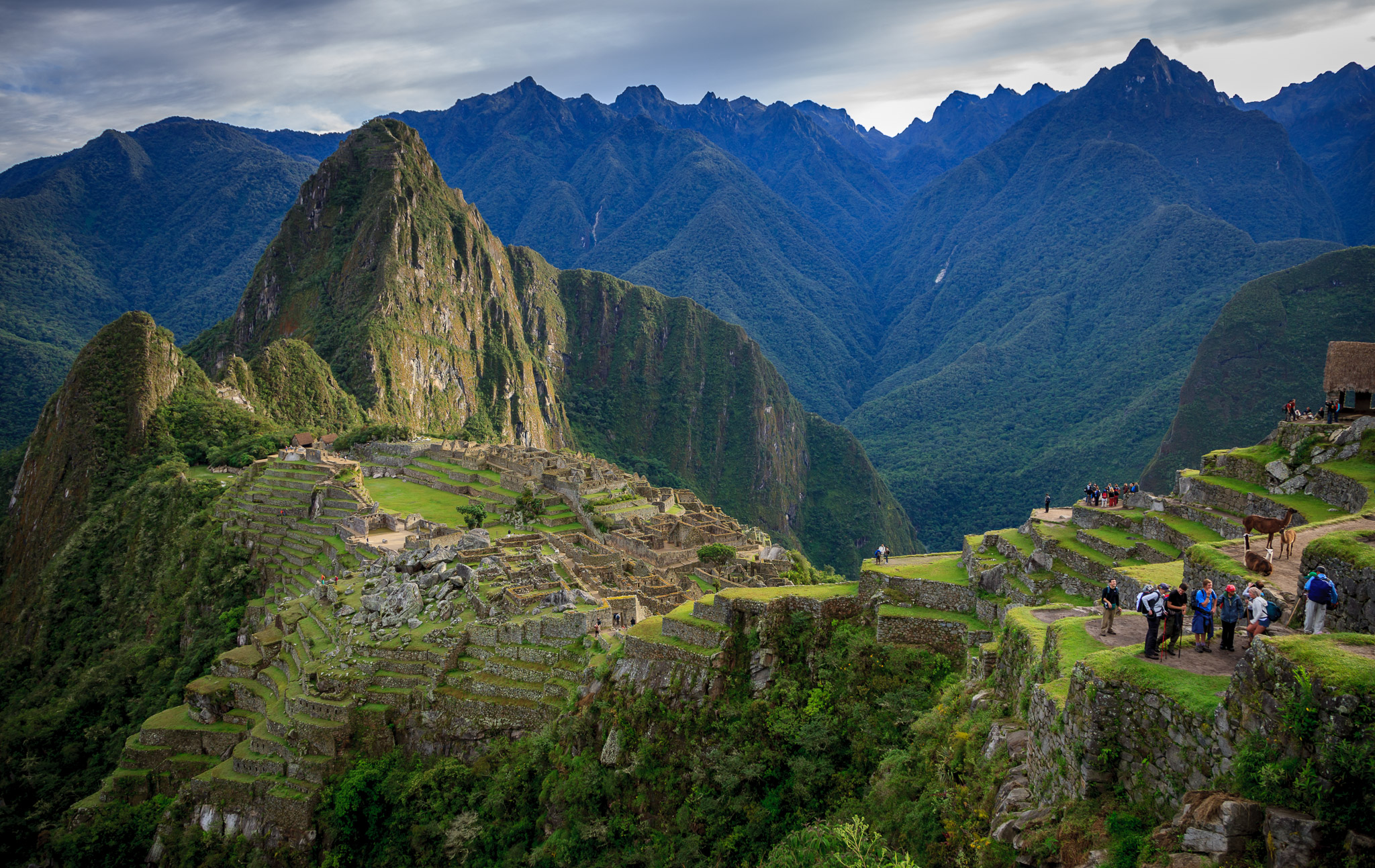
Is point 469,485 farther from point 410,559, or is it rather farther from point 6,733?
point 410,559

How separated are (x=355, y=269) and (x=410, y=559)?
149 m

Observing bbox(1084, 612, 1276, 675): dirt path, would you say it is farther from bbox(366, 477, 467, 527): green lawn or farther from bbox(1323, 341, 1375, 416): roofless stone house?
bbox(366, 477, 467, 527): green lawn

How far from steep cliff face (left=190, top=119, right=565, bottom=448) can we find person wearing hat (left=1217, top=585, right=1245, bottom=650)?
137 metres

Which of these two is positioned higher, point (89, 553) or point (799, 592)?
point (799, 592)

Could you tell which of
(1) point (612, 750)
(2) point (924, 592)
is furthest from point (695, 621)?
(2) point (924, 592)

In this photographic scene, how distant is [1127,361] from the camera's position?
19125cm

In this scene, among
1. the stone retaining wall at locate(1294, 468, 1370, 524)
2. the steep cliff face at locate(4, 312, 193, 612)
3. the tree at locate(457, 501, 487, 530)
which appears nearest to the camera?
the stone retaining wall at locate(1294, 468, 1370, 524)

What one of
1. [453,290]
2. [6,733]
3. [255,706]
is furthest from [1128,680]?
[453,290]

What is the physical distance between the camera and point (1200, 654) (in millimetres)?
10695

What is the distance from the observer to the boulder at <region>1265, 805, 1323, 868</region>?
24.8 ft

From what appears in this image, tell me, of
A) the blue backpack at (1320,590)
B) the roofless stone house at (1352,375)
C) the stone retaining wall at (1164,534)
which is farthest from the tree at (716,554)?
the blue backpack at (1320,590)

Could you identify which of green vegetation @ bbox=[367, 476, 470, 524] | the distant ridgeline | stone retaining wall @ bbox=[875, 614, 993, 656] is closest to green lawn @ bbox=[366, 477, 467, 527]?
green vegetation @ bbox=[367, 476, 470, 524]

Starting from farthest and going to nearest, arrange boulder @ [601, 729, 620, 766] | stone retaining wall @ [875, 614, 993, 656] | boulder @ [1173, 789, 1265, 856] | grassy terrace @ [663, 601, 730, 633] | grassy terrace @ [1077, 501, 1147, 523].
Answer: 1. grassy terrace @ [663, 601, 730, 633]
2. grassy terrace @ [1077, 501, 1147, 523]
3. boulder @ [601, 729, 620, 766]
4. stone retaining wall @ [875, 614, 993, 656]
5. boulder @ [1173, 789, 1265, 856]

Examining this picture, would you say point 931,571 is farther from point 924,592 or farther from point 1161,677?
point 1161,677
